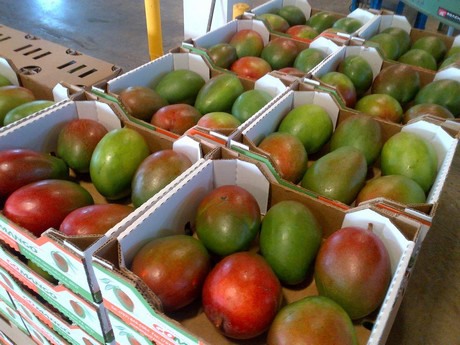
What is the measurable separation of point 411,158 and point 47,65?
138 cm

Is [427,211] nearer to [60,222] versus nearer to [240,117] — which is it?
[240,117]

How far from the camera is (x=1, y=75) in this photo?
152 cm

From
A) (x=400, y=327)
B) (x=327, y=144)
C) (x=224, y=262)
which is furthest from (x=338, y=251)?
(x=400, y=327)

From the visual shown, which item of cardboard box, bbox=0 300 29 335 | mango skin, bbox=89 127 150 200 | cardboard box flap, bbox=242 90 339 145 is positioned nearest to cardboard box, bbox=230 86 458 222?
cardboard box flap, bbox=242 90 339 145

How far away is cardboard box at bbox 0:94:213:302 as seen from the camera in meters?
0.79

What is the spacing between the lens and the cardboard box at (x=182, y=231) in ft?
2.36

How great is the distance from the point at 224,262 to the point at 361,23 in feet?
5.48

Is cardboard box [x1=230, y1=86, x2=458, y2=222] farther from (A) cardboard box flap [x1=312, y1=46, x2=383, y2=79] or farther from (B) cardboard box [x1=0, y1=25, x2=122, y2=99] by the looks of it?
(B) cardboard box [x1=0, y1=25, x2=122, y2=99]

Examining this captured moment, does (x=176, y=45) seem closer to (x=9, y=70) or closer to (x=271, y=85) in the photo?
(x=9, y=70)

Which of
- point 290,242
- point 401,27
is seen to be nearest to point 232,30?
point 401,27

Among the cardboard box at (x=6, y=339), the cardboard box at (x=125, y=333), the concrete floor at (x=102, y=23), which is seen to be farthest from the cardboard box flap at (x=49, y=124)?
the concrete floor at (x=102, y=23)

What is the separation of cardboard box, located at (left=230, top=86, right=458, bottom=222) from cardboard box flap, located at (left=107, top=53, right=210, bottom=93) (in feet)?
1.41

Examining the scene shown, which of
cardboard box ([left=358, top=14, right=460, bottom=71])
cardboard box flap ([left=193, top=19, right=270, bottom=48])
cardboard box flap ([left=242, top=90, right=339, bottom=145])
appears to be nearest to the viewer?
cardboard box flap ([left=242, top=90, right=339, bottom=145])

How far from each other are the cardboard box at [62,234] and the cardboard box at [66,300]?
3 centimetres
